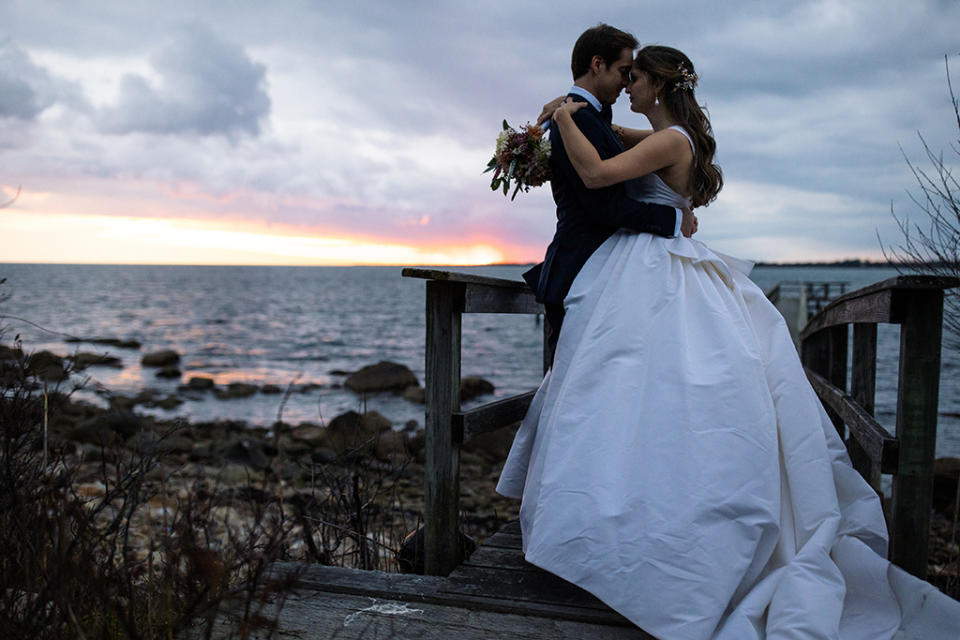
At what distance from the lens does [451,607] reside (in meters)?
2.60

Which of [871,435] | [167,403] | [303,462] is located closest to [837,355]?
[871,435]

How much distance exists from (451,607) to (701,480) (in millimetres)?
987

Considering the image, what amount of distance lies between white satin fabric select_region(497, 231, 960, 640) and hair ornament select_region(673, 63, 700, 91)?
0.72 metres

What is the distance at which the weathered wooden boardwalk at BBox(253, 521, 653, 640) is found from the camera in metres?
2.38

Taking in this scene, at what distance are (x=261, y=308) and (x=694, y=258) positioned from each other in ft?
152

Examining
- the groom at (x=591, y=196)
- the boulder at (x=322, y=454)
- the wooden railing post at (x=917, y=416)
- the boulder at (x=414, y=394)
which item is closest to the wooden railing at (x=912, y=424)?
the wooden railing post at (x=917, y=416)

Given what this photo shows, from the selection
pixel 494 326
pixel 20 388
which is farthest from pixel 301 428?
pixel 494 326

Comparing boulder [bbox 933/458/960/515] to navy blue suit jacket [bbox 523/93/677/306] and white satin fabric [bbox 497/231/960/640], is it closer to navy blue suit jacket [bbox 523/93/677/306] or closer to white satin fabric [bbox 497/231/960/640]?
white satin fabric [bbox 497/231/960/640]

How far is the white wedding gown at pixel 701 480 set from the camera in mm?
2279

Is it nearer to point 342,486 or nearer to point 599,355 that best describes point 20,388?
point 342,486

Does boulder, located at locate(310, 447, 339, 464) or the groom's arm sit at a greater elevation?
the groom's arm

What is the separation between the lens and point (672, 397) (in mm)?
2523

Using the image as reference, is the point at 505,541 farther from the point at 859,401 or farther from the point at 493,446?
the point at 493,446

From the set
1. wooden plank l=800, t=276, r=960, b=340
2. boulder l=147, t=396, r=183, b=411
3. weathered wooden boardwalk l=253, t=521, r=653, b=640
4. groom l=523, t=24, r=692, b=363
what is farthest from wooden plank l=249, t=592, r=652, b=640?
boulder l=147, t=396, r=183, b=411
